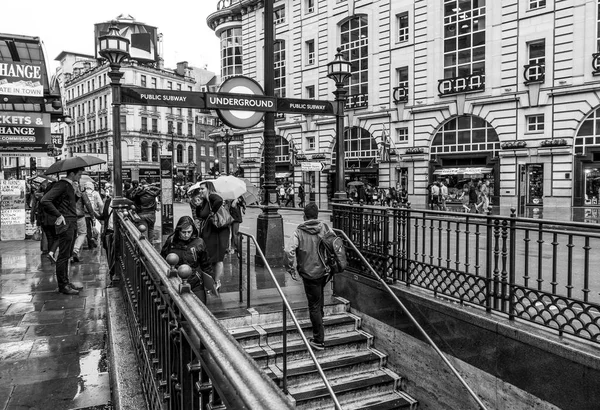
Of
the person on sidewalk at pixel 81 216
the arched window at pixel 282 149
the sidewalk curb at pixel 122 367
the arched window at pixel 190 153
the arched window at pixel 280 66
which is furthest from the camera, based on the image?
the arched window at pixel 190 153

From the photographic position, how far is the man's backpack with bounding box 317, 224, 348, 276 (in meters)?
6.23

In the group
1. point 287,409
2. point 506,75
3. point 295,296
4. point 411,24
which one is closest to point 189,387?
point 287,409

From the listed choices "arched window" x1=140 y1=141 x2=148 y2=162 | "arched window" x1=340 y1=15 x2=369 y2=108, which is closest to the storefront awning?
"arched window" x1=340 y1=15 x2=369 y2=108

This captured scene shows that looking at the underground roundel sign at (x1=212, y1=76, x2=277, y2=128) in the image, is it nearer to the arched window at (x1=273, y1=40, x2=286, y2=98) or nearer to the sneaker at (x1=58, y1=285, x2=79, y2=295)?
the sneaker at (x1=58, y1=285, x2=79, y2=295)

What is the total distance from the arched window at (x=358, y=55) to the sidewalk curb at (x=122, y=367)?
33.0 m

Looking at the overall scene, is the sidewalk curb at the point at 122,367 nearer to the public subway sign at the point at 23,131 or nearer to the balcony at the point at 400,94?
the public subway sign at the point at 23,131

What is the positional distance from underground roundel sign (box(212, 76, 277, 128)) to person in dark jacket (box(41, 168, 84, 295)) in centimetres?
267

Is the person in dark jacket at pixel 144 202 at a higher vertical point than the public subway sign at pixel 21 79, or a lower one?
lower

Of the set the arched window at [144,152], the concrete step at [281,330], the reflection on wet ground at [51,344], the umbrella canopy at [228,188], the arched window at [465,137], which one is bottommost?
the concrete step at [281,330]

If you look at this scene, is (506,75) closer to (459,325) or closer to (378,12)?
(378,12)

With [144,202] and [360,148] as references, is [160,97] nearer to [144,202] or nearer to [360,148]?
[144,202]

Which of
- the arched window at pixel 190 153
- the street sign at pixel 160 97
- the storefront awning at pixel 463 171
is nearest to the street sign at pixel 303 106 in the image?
the street sign at pixel 160 97

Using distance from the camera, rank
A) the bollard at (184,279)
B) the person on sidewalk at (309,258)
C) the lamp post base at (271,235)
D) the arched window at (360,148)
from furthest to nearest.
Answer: the arched window at (360,148), the lamp post base at (271,235), the person on sidewalk at (309,258), the bollard at (184,279)

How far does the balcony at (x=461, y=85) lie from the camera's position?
1174 inches
